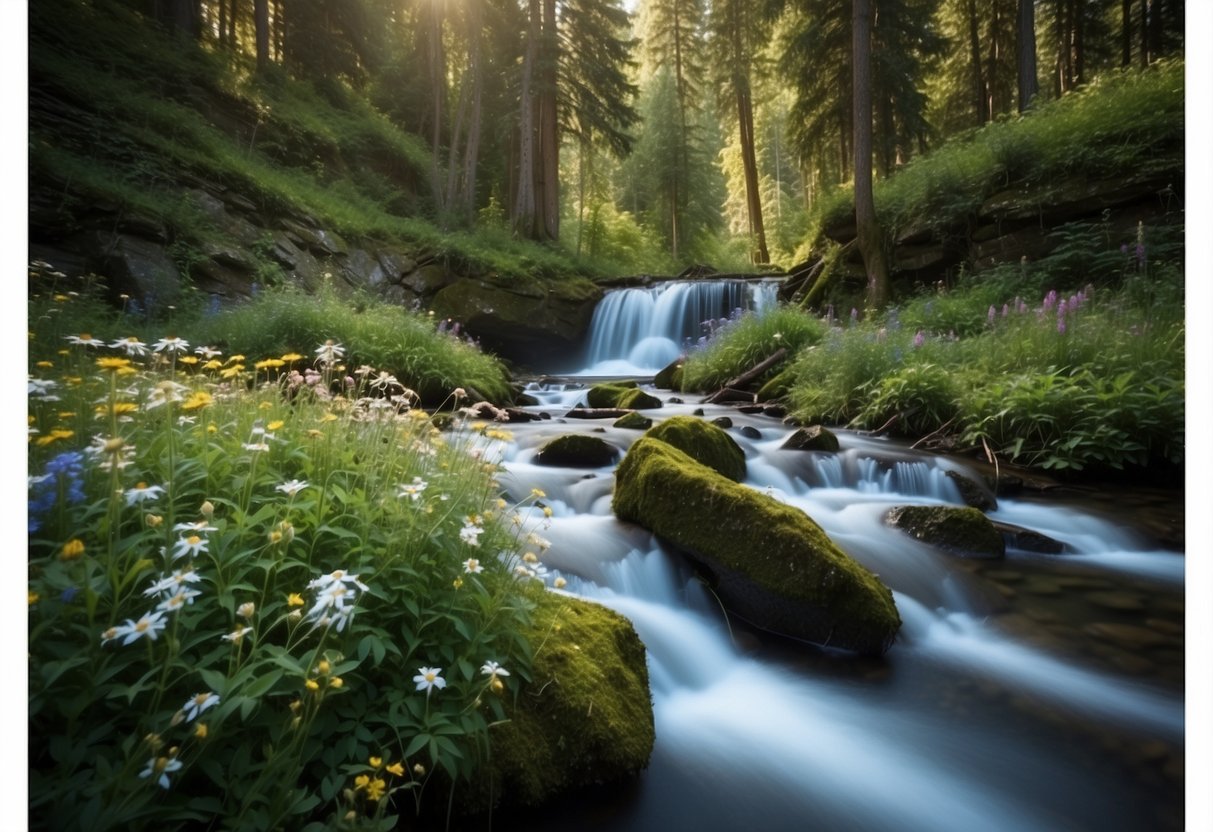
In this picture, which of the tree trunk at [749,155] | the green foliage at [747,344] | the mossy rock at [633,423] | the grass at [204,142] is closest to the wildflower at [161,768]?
the grass at [204,142]

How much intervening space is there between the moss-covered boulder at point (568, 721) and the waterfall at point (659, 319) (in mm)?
11763

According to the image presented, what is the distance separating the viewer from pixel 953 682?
8.13ft

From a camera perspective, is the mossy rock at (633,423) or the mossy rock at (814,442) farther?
the mossy rock at (633,423)

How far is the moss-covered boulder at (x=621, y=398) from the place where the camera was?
7.97 m

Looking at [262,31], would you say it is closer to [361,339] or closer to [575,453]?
[361,339]

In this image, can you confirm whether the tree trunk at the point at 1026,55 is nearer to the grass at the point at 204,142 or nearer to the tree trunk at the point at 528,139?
the grass at the point at 204,142

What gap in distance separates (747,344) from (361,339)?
644 cm

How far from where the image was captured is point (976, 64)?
1705 centimetres

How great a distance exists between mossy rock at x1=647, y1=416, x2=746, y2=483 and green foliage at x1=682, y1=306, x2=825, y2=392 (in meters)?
5.18

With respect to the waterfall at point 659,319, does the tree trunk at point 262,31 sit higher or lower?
higher

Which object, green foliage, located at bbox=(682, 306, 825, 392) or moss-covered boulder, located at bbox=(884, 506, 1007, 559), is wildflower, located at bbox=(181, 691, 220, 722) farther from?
green foliage, located at bbox=(682, 306, 825, 392)

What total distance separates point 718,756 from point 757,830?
0.31 m

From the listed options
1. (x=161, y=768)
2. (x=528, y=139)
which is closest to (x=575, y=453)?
(x=161, y=768)
